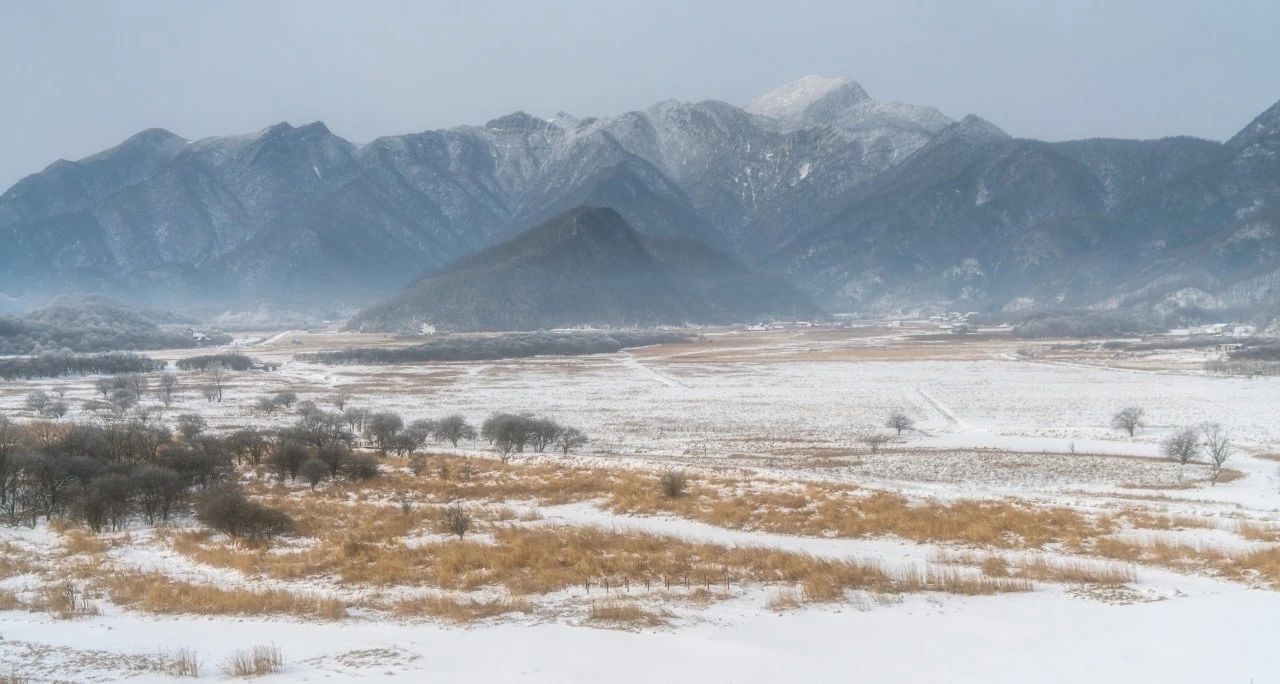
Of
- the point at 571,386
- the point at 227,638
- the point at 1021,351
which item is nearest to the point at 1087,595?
the point at 227,638

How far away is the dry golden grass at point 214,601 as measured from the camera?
13.6 meters

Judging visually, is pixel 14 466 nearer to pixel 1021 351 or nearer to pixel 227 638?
pixel 227 638

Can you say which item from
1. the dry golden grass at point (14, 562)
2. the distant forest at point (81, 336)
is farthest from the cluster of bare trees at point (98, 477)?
the distant forest at point (81, 336)

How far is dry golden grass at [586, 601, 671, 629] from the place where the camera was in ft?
41.4

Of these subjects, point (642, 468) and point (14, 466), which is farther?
point (642, 468)

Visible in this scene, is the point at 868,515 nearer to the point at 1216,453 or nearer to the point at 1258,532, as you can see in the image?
the point at 1258,532

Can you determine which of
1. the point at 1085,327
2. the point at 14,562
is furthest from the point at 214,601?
the point at 1085,327

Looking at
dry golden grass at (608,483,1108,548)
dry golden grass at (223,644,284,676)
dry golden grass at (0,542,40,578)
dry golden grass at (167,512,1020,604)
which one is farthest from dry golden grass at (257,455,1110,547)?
dry golden grass at (223,644,284,676)

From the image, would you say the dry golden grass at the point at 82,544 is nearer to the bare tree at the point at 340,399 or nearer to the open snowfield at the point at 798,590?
the open snowfield at the point at 798,590

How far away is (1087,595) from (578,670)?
944 cm

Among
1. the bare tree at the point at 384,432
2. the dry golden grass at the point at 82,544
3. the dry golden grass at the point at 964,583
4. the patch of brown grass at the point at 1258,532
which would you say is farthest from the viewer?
the bare tree at the point at 384,432

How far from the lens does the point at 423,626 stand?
41.8ft

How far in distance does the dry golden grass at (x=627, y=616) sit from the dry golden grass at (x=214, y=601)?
4238 millimetres

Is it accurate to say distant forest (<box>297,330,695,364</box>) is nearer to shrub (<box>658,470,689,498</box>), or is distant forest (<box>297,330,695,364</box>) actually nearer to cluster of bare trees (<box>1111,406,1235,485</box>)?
shrub (<box>658,470,689,498</box>)
